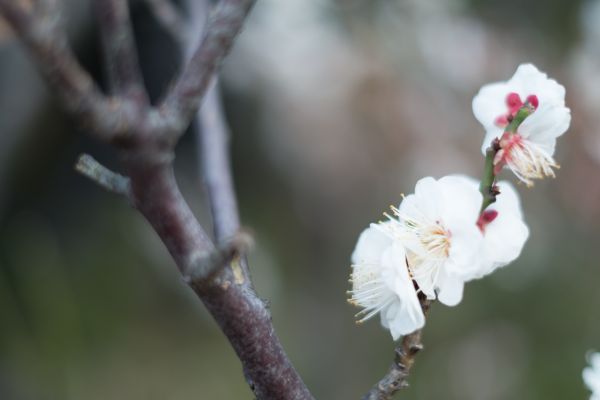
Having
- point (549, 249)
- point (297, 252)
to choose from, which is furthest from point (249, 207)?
point (549, 249)

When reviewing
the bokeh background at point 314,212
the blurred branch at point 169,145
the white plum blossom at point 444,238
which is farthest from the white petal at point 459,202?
the bokeh background at point 314,212

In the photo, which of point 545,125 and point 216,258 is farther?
point 545,125

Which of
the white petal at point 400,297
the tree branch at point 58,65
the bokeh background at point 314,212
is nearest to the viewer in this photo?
the tree branch at point 58,65

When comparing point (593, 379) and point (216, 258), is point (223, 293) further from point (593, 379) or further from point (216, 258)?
point (593, 379)

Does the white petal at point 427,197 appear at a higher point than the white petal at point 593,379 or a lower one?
higher

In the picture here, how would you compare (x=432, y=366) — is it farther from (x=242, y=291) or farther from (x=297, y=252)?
(x=242, y=291)

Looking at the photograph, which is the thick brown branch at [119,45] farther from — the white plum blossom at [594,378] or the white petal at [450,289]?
the white plum blossom at [594,378]

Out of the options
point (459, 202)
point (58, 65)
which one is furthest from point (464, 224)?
point (58, 65)
